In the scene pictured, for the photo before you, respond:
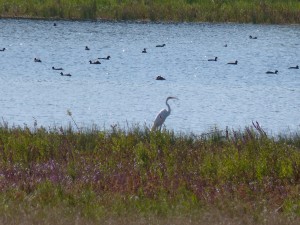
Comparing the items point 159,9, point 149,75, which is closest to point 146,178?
point 149,75

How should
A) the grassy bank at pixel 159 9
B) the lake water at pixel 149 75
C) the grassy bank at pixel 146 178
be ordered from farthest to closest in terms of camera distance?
1. the grassy bank at pixel 159 9
2. the lake water at pixel 149 75
3. the grassy bank at pixel 146 178

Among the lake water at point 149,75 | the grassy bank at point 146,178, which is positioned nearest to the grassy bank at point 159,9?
the lake water at point 149,75

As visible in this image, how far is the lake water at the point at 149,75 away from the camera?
79.0 feet

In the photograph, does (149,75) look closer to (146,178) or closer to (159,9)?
(159,9)

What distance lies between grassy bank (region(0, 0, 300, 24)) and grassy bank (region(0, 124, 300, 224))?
103 feet

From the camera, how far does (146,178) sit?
12.5 m

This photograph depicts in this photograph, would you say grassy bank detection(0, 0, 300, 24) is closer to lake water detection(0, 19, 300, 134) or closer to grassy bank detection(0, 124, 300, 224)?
lake water detection(0, 19, 300, 134)

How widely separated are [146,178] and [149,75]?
2119 centimetres

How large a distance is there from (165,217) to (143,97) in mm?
17707

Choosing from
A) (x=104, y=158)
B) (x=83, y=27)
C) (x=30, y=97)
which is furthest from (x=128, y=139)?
(x=83, y=27)

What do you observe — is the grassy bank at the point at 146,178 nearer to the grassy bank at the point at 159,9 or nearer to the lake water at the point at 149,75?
the lake water at the point at 149,75

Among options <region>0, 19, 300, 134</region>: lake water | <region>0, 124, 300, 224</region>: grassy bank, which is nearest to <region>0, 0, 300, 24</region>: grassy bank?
<region>0, 19, 300, 134</region>: lake water

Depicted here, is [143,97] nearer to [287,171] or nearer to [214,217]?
[287,171]

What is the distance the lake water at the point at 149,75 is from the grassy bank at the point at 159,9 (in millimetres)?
470
